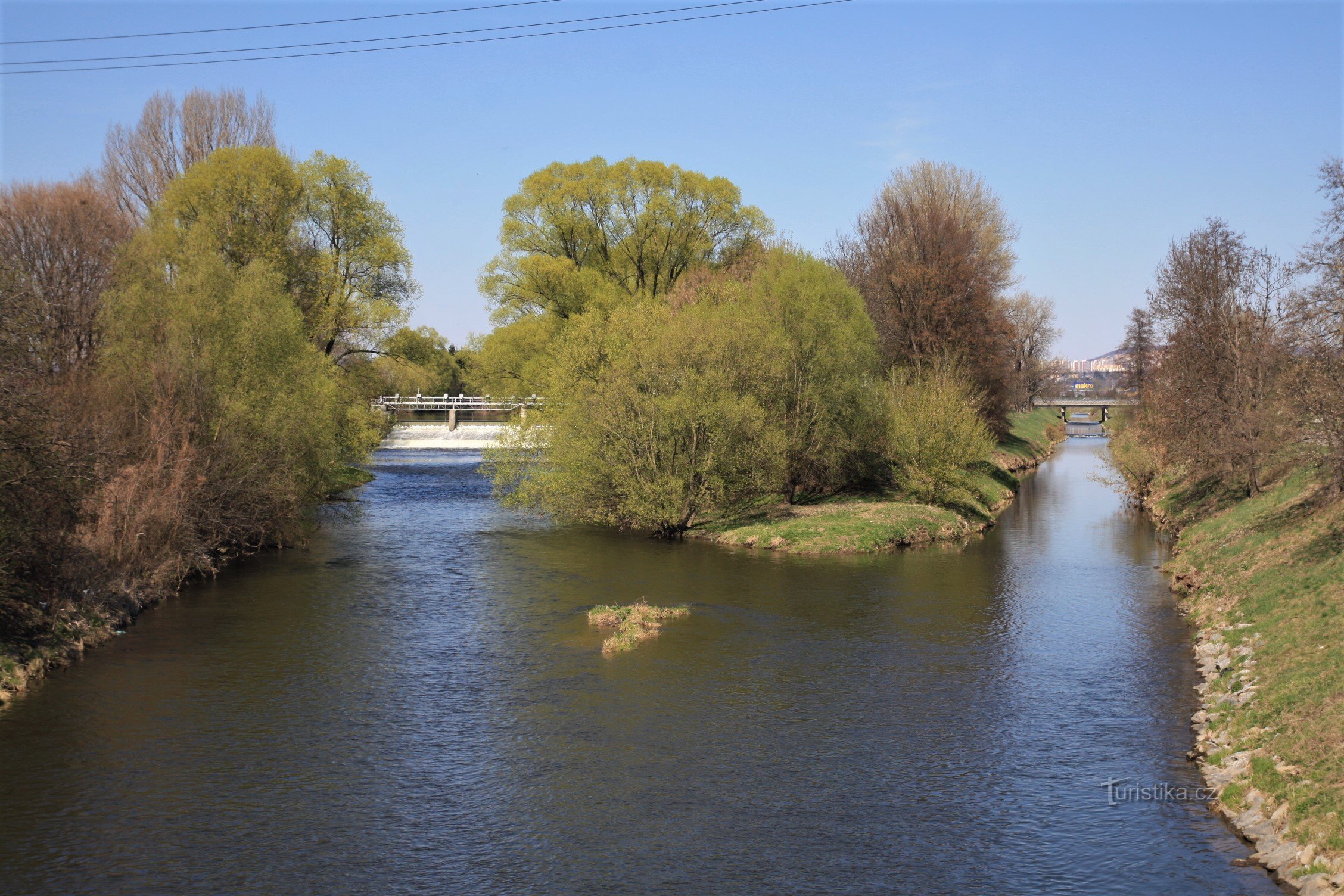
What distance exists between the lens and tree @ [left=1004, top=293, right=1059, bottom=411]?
4188 inches

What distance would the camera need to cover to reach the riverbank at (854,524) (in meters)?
39.8

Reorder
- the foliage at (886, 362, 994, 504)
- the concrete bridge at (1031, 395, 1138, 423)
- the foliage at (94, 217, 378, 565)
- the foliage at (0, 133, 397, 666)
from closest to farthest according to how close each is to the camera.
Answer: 1. the foliage at (0, 133, 397, 666)
2. the foliage at (94, 217, 378, 565)
3. the foliage at (886, 362, 994, 504)
4. the concrete bridge at (1031, 395, 1138, 423)

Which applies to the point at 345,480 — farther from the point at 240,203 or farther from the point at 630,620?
the point at 630,620

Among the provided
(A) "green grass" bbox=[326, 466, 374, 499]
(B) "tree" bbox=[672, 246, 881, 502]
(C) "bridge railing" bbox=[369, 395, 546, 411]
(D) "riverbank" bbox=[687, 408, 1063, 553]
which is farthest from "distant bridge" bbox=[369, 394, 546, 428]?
(D) "riverbank" bbox=[687, 408, 1063, 553]

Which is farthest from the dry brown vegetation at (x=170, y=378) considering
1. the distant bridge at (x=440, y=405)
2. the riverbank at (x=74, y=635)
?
the distant bridge at (x=440, y=405)

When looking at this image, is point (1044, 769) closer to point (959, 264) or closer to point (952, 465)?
point (952, 465)

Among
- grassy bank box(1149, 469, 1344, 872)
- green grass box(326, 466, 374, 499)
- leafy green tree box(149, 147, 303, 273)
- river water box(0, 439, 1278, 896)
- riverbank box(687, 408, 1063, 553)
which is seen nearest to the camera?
river water box(0, 439, 1278, 896)

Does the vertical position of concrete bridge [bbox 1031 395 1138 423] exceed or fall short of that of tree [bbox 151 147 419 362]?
it falls short

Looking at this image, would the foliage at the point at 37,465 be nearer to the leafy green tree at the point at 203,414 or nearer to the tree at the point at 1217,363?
the leafy green tree at the point at 203,414

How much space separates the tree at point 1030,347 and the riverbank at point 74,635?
277ft

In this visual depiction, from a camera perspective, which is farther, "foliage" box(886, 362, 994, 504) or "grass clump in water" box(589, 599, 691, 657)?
"foliage" box(886, 362, 994, 504)

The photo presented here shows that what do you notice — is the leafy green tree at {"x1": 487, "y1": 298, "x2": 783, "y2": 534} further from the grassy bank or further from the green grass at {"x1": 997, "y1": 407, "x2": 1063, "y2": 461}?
the green grass at {"x1": 997, "y1": 407, "x2": 1063, "y2": 461}

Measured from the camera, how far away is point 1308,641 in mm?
19109

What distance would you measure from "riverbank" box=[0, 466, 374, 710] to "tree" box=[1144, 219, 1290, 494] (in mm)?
35558
